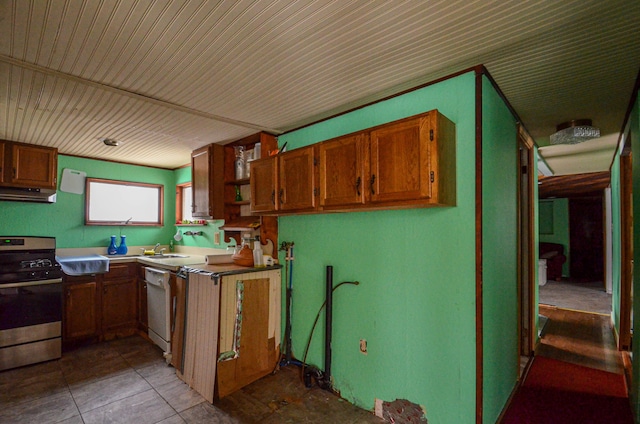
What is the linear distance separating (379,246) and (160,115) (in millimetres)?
2234

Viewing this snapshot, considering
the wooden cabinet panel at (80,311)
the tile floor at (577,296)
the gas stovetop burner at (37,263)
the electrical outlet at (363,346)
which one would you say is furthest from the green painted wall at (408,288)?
the tile floor at (577,296)

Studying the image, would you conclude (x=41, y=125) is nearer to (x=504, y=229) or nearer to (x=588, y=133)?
(x=504, y=229)

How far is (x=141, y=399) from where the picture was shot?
2.55 metres

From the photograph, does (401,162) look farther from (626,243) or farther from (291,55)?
(626,243)

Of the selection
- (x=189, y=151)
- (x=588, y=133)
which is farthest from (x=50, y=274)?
(x=588, y=133)

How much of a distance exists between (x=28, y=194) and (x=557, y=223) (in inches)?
494

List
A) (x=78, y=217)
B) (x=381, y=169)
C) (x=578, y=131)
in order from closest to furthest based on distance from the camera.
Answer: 1. (x=381, y=169)
2. (x=578, y=131)
3. (x=78, y=217)

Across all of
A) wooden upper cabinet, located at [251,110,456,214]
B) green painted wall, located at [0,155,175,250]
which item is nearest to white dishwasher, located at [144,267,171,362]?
green painted wall, located at [0,155,175,250]

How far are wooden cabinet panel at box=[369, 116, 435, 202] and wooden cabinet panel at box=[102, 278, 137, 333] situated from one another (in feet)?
11.9

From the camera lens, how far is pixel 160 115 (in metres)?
2.79

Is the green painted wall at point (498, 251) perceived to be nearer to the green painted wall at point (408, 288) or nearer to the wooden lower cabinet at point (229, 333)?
the green painted wall at point (408, 288)

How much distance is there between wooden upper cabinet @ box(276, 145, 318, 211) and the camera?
7.93 feet

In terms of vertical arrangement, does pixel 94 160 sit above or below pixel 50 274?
above

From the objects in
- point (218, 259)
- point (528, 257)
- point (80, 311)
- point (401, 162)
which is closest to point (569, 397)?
point (528, 257)
